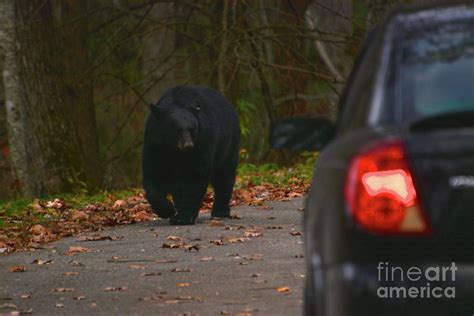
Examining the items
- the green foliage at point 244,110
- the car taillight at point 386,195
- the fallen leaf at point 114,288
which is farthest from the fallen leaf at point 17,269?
the green foliage at point 244,110

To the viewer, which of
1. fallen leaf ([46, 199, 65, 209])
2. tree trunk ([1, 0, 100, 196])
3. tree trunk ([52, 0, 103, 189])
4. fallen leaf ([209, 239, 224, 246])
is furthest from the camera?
tree trunk ([52, 0, 103, 189])

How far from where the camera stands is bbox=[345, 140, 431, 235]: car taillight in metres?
4.36

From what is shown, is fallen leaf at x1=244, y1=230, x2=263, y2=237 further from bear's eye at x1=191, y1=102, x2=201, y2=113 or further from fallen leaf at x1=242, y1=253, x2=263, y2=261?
bear's eye at x1=191, y1=102, x2=201, y2=113

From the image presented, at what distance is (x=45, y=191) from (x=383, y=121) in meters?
18.6

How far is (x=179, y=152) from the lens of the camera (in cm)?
1505

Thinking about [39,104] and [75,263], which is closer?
[75,263]

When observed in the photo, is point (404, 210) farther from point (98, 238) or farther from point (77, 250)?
point (98, 238)

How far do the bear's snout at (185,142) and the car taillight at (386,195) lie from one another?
10424 mm

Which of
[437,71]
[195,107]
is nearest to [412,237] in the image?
[437,71]

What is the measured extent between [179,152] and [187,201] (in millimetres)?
514

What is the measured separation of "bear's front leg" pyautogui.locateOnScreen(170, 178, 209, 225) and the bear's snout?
44 centimetres

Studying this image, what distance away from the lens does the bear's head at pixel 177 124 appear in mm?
14852

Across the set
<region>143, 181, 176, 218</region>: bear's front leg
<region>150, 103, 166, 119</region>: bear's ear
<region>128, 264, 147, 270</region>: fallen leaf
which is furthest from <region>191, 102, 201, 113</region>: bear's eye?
<region>128, 264, 147, 270</region>: fallen leaf

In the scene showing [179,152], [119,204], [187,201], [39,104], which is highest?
[39,104]
